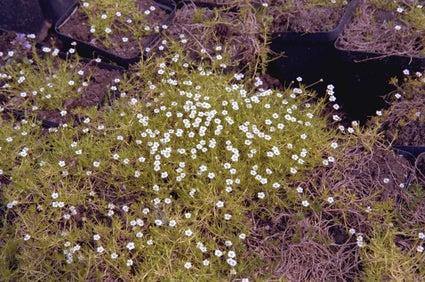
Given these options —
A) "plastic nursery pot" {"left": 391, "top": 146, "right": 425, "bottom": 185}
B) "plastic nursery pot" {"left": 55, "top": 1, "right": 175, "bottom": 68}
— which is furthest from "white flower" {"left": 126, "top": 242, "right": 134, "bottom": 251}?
"plastic nursery pot" {"left": 391, "top": 146, "right": 425, "bottom": 185}

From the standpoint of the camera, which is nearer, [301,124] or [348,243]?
[348,243]

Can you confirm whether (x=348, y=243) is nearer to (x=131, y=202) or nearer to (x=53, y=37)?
(x=131, y=202)

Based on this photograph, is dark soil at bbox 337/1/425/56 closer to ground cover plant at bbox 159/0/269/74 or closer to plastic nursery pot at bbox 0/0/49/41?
ground cover plant at bbox 159/0/269/74

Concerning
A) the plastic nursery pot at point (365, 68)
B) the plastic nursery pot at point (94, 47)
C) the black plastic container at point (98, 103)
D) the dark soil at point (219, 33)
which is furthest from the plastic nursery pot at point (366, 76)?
the black plastic container at point (98, 103)

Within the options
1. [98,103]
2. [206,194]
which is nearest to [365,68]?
[206,194]

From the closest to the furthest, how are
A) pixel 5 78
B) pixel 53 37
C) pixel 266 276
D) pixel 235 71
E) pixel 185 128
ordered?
1. pixel 266 276
2. pixel 185 128
3. pixel 5 78
4. pixel 235 71
5. pixel 53 37

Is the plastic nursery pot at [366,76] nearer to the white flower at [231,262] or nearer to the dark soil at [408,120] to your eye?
the dark soil at [408,120]

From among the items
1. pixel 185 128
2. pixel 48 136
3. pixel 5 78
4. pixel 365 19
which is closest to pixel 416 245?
pixel 185 128

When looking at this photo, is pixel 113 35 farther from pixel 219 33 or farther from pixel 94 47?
pixel 219 33
